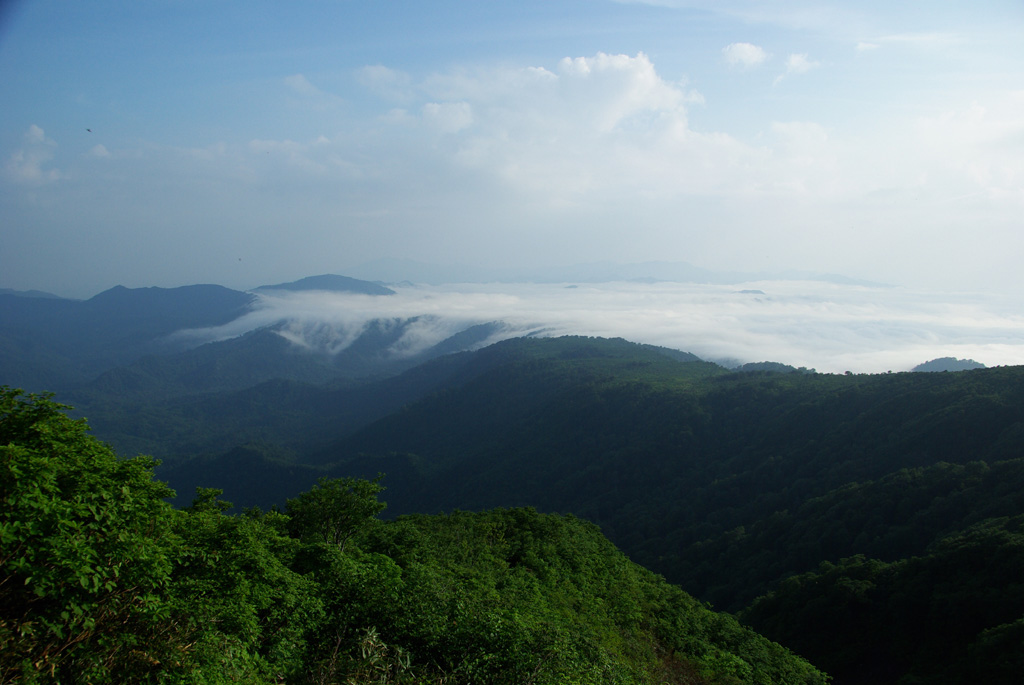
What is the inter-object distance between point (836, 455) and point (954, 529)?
43.3m

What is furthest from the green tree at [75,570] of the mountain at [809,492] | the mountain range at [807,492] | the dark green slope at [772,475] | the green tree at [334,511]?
the dark green slope at [772,475]

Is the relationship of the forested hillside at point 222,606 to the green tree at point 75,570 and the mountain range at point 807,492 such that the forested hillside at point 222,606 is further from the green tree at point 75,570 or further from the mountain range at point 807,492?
the mountain range at point 807,492

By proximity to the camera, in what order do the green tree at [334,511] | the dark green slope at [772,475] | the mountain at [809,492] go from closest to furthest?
the green tree at [334,511], the mountain at [809,492], the dark green slope at [772,475]

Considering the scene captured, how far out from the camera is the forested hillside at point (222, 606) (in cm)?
1145

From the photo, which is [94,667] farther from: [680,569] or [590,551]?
[680,569]

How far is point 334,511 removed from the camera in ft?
123

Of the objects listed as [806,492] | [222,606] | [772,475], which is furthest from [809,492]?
[222,606]

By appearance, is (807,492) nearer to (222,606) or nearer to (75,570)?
(222,606)

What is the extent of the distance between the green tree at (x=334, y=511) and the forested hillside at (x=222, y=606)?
793cm

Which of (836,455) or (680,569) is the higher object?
(836,455)

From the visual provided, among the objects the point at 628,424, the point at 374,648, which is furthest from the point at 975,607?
the point at 628,424

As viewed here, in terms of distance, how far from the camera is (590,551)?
41.2 m

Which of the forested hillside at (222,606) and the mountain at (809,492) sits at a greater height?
the forested hillside at (222,606)

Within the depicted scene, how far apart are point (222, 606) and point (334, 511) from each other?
2260 cm
